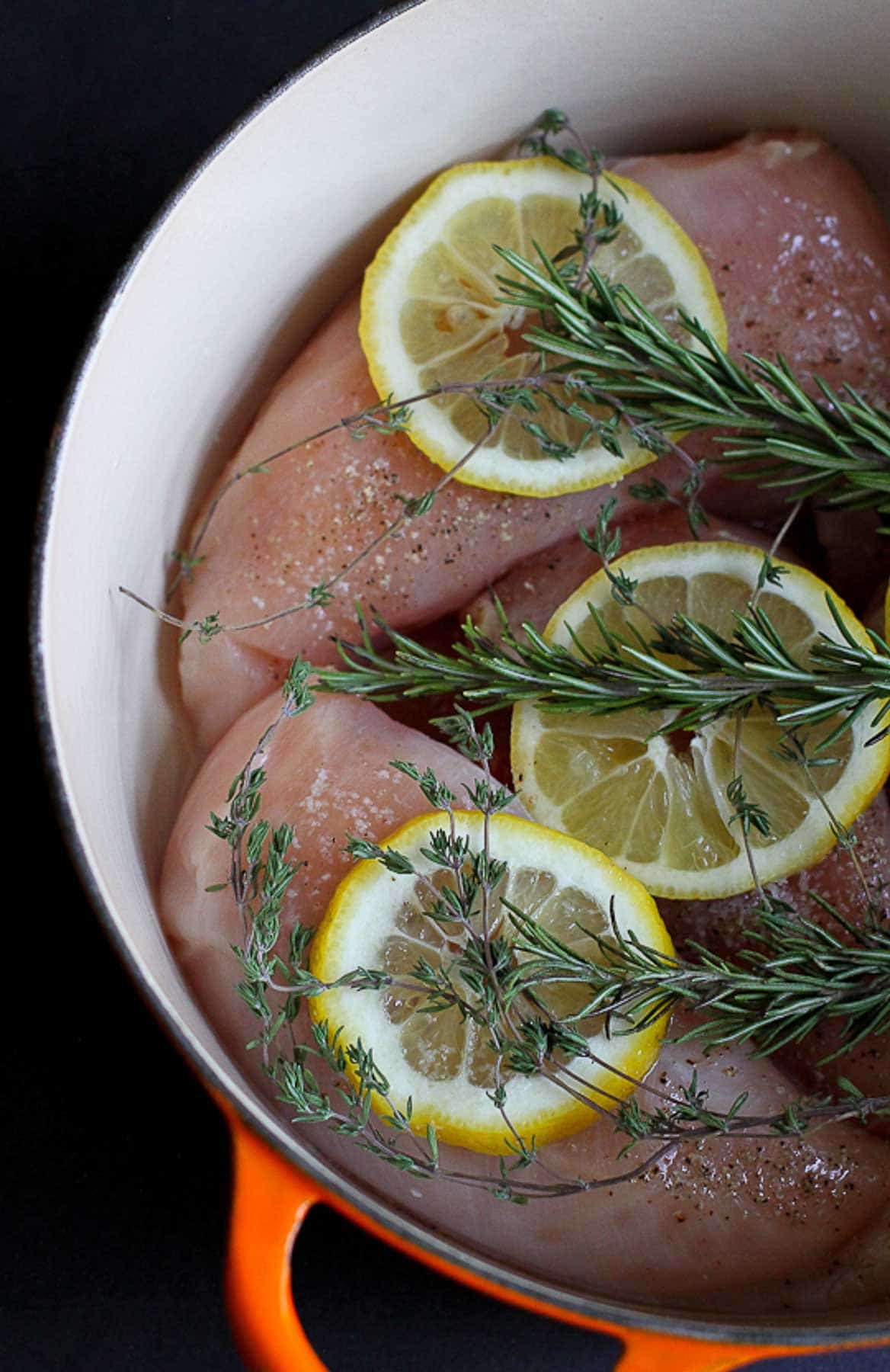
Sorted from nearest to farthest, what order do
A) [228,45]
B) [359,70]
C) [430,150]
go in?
[359,70]
[430,150]
[228,45]

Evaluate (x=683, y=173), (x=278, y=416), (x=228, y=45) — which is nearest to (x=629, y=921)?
(x=278, y=416)

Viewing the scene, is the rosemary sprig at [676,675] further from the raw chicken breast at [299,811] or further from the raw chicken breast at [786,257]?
the raw chicken breast at [786,257]

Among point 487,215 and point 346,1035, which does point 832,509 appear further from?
point 346,1035

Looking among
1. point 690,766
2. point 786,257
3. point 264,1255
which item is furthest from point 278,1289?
point 786,257

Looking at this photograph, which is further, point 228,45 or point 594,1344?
point 228,45

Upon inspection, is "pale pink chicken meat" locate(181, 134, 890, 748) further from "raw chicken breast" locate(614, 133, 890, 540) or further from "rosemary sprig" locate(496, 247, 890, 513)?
"rosemary sprig" locate(496, 247, 890, 513)

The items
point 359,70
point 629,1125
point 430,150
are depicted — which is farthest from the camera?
point 430,150

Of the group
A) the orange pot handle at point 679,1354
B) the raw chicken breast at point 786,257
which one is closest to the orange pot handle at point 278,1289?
the orange pot handle at point 679,1354
